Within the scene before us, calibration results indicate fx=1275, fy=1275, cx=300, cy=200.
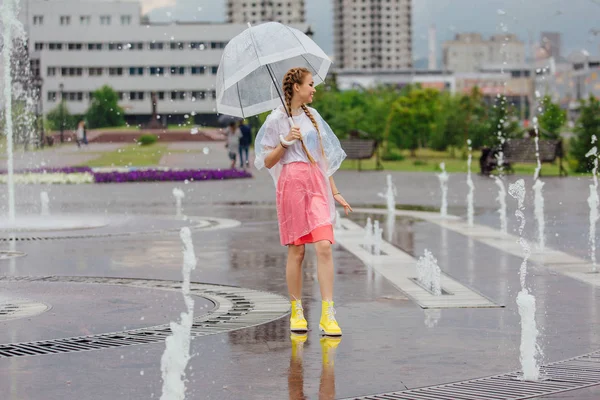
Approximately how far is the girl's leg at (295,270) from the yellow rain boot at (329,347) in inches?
23.1

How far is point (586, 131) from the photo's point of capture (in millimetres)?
37156

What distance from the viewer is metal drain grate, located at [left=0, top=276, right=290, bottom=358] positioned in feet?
27.6

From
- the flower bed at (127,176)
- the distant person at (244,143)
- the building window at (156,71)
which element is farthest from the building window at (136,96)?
the flower bed at (127,176)

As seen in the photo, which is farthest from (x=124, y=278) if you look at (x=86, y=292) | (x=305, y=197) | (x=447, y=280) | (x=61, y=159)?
(x=61, y=159)

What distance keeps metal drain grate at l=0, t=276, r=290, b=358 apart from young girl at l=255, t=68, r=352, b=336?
0.63 meters

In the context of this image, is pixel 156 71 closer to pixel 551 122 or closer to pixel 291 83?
pixel 551 122

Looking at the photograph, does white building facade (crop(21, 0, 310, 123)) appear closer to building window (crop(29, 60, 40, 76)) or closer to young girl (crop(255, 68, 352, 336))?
building window (crop(29, 60, 40, 76))

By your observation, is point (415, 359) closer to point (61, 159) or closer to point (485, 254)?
point (485, 254)

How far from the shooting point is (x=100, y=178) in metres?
33.3

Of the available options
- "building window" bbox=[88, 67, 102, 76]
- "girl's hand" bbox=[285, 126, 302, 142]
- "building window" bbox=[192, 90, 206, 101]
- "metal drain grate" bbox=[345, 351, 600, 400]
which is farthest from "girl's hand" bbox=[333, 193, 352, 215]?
"building window" bbox=[192, 90, 206, 101]

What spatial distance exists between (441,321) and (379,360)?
5.50 ft

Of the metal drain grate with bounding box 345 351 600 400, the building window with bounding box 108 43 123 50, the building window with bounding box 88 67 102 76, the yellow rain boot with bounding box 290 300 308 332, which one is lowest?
the metal drain grate with bounding box 345 351 600 400

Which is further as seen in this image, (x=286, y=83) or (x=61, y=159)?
(x=61, y=159)

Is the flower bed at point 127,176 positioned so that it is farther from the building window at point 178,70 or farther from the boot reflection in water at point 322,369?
the building window at point 178,70
